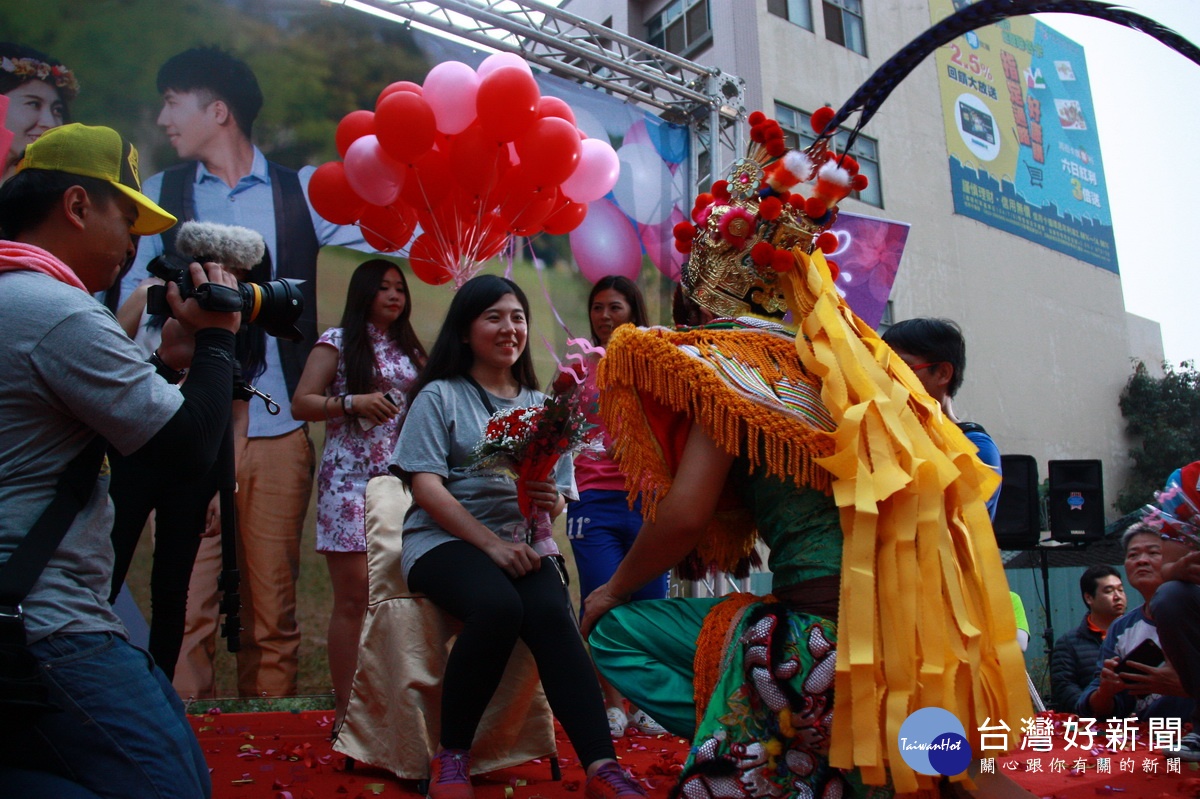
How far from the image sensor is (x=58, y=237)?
1.43m

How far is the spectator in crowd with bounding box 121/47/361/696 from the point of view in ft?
13.5

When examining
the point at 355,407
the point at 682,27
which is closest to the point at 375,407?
the point at 355,407

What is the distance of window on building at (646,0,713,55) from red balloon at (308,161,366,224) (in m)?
11.4

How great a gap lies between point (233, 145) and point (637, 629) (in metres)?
3.70

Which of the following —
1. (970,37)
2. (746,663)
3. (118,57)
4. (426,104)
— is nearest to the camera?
(746,663)

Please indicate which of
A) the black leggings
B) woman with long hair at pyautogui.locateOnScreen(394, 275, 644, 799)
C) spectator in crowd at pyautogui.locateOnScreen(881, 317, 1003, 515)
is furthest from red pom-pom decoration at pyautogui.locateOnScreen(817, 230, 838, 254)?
the black leggings

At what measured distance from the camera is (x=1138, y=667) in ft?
10.4

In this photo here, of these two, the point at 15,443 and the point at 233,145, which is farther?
the point at 233,145

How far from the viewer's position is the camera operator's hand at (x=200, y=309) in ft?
5.16

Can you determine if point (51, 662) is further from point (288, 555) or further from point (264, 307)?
point (288, 555)

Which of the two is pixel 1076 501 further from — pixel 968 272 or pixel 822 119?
pixel 968 272

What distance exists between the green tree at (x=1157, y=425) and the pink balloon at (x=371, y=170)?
58.5 ft

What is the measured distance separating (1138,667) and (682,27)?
1364 cm

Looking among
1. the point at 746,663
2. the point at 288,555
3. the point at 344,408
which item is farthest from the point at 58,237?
the point at 288,555
